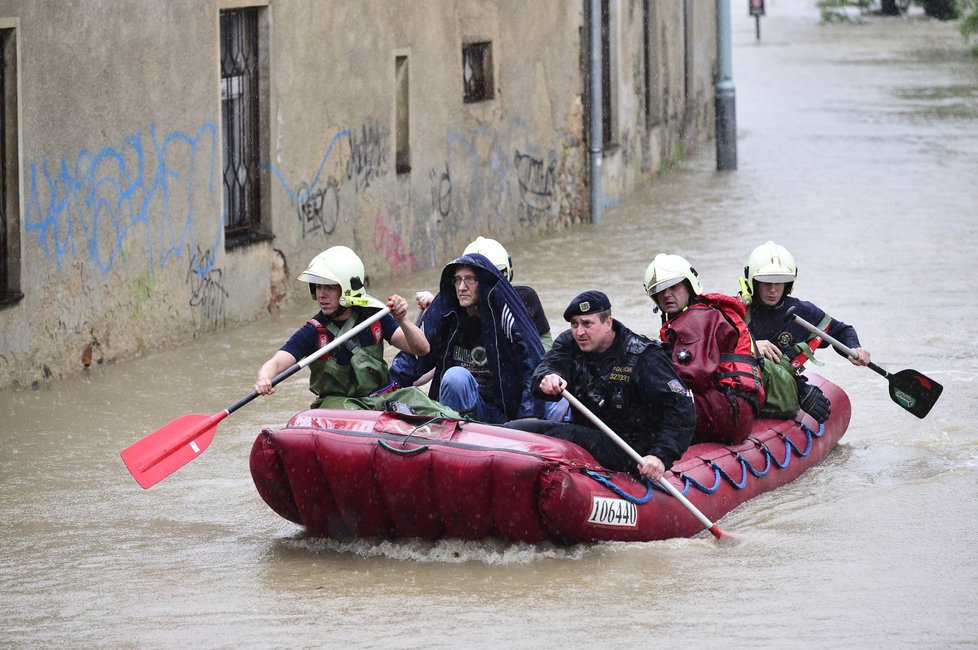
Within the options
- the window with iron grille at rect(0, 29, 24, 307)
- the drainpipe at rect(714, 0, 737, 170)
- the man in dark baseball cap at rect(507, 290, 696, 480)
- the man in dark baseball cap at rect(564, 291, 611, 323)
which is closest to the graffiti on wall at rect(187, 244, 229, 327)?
the window with iron grille at rect(0, 29, 24, 307)

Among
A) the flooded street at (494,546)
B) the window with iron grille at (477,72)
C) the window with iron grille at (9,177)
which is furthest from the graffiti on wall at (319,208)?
the window with iron grille at (9,177)

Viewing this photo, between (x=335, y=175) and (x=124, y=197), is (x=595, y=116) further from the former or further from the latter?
(x=124, y=197)

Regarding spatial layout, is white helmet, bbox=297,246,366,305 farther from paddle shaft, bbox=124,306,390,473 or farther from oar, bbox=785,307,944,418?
oar, bbox=785,307,944,418

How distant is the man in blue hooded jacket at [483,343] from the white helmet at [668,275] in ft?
2.10

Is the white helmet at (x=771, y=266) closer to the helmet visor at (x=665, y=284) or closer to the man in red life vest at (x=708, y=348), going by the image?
the man in red life vest at (x=708, y=348)

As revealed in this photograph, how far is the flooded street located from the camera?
6.63m

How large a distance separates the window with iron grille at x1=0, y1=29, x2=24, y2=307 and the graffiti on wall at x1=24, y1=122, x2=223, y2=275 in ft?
0.36

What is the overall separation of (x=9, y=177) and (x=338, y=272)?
3.53 m

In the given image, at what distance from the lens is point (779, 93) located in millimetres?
35375

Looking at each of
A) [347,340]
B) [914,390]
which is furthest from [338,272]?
[914,390]

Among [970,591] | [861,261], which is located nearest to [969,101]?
[861,261]

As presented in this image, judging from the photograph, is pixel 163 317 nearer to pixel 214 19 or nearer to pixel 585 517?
pixel 214 19

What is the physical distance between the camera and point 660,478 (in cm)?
773

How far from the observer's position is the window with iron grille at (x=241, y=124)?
43.5ft
